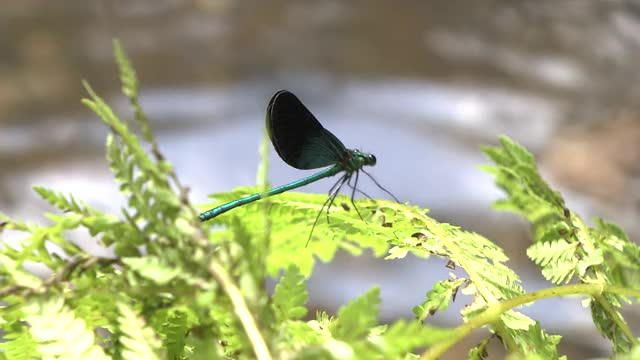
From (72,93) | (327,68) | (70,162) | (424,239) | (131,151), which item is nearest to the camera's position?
(131,151)

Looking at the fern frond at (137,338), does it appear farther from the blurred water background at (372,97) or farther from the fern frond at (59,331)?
the blurred water background at (372,97)

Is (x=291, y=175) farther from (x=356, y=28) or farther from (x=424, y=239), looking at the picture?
(x=424, y=239)

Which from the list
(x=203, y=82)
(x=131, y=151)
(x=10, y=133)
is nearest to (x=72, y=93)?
(x=10, y=133)

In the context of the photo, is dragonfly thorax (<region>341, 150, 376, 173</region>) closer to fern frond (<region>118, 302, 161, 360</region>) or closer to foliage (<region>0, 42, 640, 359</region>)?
foliage (<region>0, 42, 640, 359</region>)

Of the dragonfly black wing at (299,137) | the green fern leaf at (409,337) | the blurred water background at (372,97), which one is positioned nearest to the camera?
the green fern leaf at (409,337)

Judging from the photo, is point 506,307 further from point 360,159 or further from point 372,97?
point 372,97

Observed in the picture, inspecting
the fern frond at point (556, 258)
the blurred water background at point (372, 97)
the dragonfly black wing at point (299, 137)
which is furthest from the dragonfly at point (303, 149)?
the blurred water background at point (372, 97)
